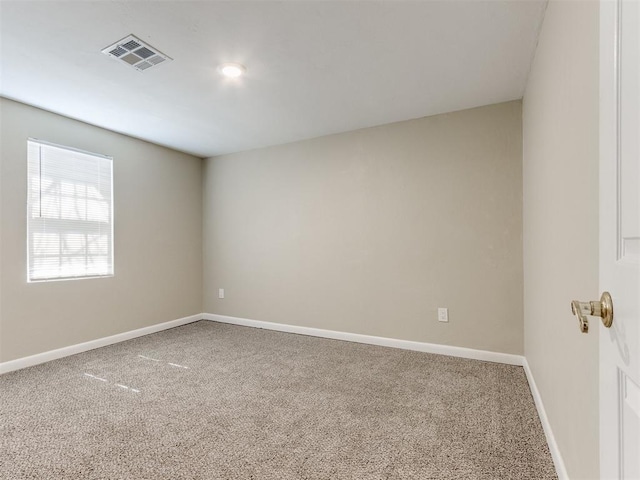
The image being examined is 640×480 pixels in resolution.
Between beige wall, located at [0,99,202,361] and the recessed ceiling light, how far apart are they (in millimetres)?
1999

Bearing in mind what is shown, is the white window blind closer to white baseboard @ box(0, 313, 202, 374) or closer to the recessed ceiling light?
white baseboard @ box(0, 313, 202, 374)

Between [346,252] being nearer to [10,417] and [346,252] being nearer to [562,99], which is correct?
[562,99]

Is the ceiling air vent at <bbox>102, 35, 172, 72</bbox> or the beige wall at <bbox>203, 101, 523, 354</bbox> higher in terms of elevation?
the ceiling air vent at <bbox>102, 35, 172, 72</bbox>

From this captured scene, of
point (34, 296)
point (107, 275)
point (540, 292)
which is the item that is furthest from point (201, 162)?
point (540, 292)

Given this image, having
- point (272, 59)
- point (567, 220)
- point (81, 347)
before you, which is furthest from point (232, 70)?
point (81, 347)

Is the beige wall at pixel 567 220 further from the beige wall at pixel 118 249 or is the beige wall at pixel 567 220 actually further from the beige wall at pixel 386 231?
the beige wall at pixel 118 249

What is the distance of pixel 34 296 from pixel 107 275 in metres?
0.68

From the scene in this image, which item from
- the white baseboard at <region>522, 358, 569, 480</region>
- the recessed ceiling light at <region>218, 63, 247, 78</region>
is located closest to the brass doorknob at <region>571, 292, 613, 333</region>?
the white baseboard at <region>522, 358, 569, 480</region>

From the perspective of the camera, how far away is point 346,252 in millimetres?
3727

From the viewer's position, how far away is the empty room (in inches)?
49.3

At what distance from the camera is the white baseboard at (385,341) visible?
9.80 feet

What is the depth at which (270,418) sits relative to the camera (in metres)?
2.04
